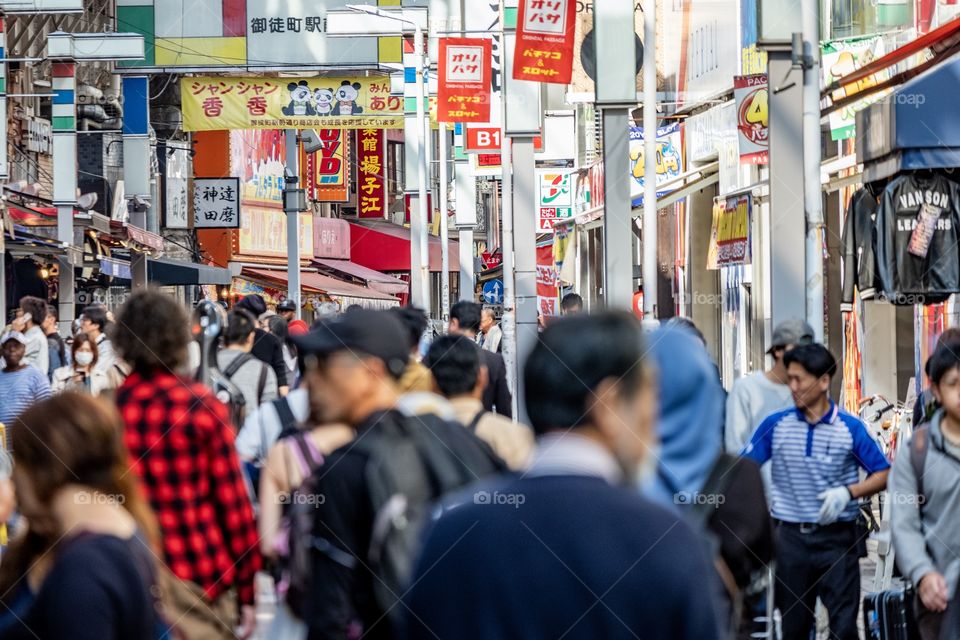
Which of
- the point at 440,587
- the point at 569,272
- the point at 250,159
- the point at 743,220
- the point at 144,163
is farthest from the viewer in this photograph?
the point at 250,159

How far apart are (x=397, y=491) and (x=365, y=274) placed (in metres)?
50.8

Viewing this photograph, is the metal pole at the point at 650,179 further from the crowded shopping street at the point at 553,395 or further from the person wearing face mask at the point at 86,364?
the person wearing face mask at the point at 86,364

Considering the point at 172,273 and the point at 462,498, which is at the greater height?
the point at 172,273

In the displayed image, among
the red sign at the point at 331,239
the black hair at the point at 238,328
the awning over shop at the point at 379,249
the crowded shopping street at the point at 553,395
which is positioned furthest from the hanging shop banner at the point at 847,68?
the awning over shop at the point at 379,249

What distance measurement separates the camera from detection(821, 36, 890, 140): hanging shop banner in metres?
15.8

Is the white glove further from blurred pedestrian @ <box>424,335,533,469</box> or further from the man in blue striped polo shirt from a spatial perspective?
blurred pedestrian @ <box>424,335,533,469</box>

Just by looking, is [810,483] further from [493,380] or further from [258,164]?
[258,164]

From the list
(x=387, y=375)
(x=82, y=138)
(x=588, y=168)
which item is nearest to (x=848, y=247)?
(x=387, y=375)

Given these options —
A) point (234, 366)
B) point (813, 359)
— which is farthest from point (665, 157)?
point (813, 359)

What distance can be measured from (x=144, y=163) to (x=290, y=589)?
88.0 feet

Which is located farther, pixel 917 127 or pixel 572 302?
pixel 572 302

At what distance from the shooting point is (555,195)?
3534 centimetres

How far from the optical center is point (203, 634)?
5.21 meters

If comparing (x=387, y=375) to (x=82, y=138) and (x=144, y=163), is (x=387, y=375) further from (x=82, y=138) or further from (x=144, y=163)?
(x=82, y=138)
